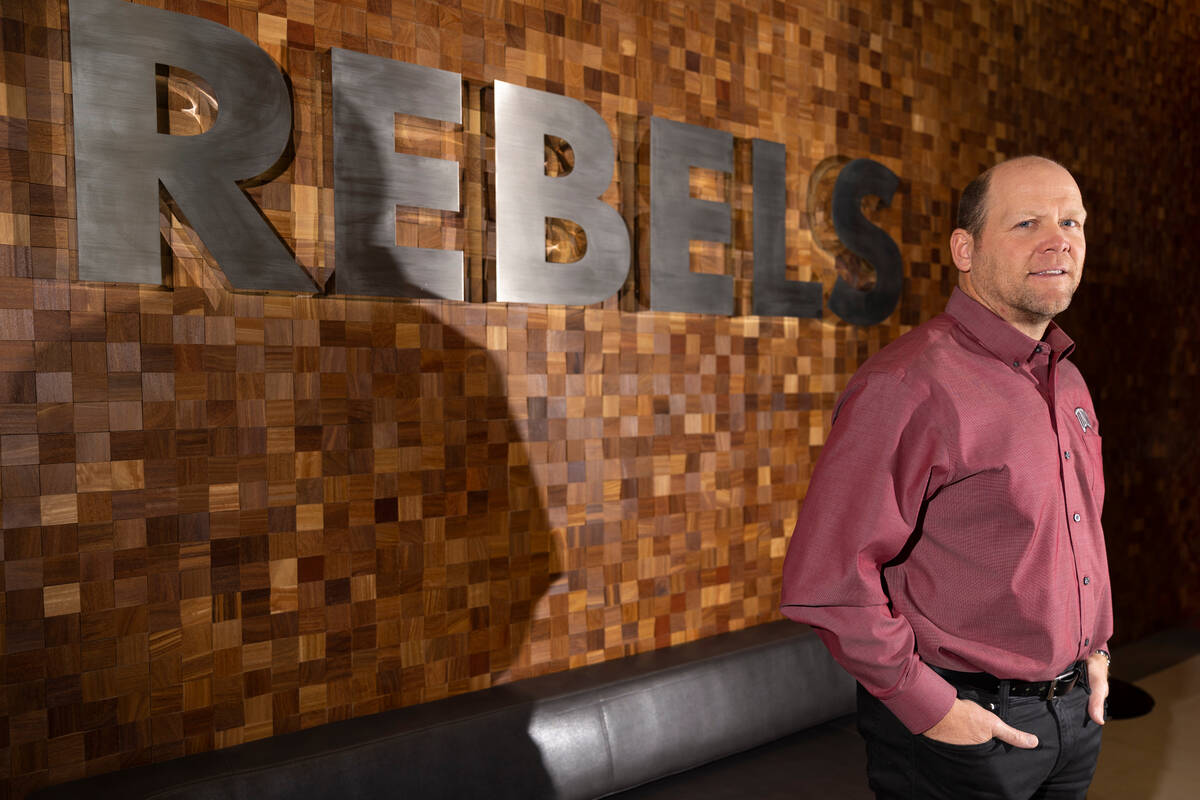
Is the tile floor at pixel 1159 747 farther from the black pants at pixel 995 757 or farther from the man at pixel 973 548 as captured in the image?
the man at pixel 973 548

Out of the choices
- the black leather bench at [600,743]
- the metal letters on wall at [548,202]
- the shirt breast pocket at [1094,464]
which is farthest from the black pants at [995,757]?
the metal letters on wall at [548,202]

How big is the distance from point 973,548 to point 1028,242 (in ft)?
1.77

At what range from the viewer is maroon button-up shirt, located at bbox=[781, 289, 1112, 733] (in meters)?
1.29

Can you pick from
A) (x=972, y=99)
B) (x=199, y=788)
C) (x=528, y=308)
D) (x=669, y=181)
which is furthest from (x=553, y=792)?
(x=972, y=99)

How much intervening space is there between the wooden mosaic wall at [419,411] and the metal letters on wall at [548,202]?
64mm

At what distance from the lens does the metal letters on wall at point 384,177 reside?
1.72 meters

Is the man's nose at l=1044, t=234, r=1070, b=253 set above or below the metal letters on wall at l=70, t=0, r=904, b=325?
A: below

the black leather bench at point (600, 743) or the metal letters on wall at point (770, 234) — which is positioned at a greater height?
the metal letters on wall at point (770, 234)

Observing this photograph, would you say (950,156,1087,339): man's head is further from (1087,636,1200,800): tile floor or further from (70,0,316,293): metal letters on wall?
(1087,636,1200,800): tile floor

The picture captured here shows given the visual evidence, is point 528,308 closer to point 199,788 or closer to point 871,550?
point 871,550

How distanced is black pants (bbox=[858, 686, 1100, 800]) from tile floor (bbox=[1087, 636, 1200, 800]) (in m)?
1.28

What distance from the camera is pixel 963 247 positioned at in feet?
5.03

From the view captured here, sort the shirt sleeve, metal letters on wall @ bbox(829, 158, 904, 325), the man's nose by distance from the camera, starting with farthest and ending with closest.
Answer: metal letters on wall @ bbox(829, 158, 904, 325) → the man's nose → the shirt sleeve

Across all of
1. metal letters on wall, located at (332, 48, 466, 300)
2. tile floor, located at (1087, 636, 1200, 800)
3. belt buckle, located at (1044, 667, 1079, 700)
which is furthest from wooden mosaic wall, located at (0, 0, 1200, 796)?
tile floor, located at (1087, 636, 1200, 800)
